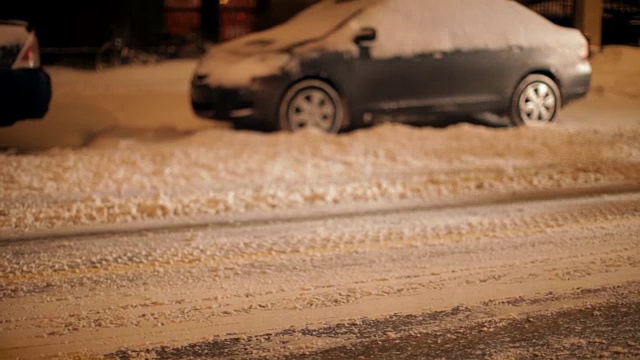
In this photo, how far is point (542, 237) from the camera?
6.61 m

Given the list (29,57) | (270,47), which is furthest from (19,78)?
(270,47)

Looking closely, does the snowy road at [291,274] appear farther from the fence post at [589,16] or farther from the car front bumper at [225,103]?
the fence post at [589,16]

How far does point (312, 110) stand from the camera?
10859 millimetres

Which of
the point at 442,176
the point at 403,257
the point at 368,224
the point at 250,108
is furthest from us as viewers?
the point at 250,108

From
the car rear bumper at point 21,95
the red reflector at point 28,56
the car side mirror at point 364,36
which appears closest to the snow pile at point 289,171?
the car rear bumper at point 21,95

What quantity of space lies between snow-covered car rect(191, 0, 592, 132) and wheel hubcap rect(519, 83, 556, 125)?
13 mm

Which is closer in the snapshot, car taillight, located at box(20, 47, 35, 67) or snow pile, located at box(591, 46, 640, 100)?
car taillight, located at box(20, 47, 35, 67)

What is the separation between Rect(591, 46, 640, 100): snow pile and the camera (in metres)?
15.9

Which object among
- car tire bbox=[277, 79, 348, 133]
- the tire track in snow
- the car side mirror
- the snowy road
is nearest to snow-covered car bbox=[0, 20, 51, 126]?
car tire bbox=[277, 79, 348, 133]

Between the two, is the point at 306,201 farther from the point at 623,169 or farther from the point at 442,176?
the point at 623,169

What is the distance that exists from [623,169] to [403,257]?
12.9 feet

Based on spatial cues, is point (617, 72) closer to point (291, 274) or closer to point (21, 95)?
point (21, 95)

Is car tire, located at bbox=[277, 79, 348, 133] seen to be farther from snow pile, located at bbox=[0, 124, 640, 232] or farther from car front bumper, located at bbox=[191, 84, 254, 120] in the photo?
car front bumper, located at bbox=[191, 84, 254, 120]

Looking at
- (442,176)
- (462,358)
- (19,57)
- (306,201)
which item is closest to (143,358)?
(462,358)
